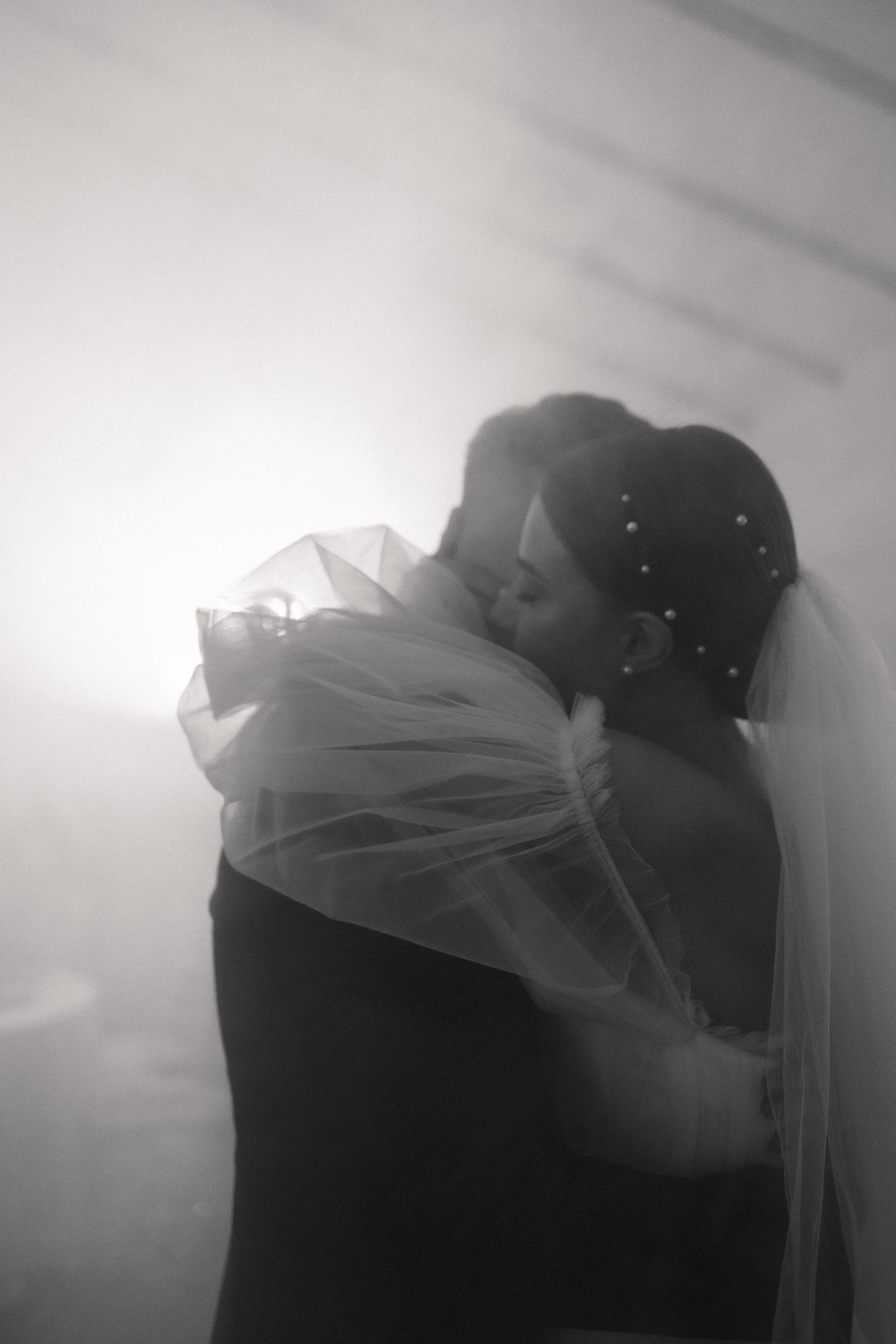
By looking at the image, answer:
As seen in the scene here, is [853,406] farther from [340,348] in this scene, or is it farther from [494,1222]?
[494,1222]

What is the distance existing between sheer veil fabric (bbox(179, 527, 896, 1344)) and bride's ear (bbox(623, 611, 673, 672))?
0.45ft

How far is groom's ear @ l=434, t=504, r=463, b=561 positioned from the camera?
1.11 meters

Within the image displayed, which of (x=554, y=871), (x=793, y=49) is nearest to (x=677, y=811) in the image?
(x=554, y=871)

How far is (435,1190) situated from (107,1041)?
0.44 metres

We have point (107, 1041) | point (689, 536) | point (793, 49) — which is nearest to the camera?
point (689, 536)

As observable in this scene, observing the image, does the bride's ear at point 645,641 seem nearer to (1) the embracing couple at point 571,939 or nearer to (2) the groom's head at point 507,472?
(1) the embracing couple at point 571,939

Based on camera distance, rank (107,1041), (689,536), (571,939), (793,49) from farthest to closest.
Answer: (793,49) → (107,1041) → (689,536) → (571,939)

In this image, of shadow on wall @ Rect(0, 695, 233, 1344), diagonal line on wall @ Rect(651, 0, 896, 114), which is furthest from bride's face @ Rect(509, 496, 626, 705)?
diagonal line on wall @ Rect(651, 0, 896, 114)

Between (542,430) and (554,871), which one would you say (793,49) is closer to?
(542,430)

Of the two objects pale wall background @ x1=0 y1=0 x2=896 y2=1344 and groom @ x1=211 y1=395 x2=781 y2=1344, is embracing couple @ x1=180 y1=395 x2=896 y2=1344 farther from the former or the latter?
pale wall background @ x1=0 y1=0 x2=896 y2=1344

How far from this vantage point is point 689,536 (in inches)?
34.2

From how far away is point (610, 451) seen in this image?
2.95 ft

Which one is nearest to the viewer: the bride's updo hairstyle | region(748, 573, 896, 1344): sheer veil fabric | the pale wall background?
region(748, 573, 896, 1344): sheer veil fabric

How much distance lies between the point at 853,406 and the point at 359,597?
829 mm
